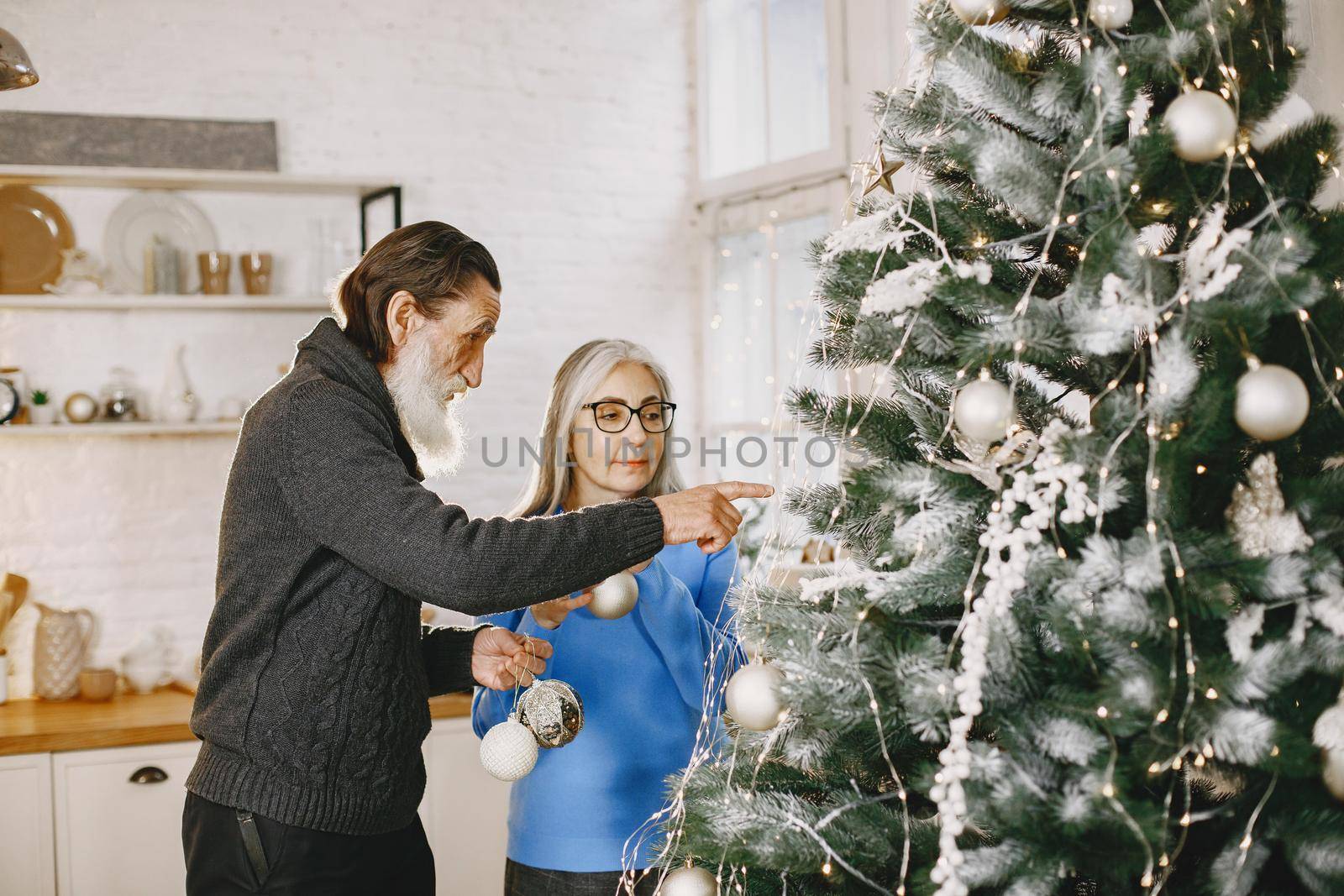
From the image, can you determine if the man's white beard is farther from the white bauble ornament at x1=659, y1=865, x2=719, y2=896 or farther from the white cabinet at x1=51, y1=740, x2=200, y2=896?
the white cabinet at x1=51, y1=740, x2=200, y2=896

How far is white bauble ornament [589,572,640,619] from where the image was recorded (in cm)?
163

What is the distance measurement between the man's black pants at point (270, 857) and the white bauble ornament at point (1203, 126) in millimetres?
1310

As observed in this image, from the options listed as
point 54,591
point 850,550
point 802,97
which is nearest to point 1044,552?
point 850,550

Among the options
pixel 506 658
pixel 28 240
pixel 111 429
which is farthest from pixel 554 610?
pixel 28 240

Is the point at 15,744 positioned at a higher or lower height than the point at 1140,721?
lower

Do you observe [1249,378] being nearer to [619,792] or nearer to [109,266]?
[619,792]

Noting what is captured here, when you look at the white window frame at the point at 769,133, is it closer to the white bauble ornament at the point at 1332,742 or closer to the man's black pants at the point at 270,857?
the man's black pants at the point at 270,857

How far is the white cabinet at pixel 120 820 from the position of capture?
2773mm

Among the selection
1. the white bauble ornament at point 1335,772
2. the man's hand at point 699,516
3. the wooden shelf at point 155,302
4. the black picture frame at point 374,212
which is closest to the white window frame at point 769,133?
the black picture frame at point 374,212

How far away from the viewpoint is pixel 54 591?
11.1ft

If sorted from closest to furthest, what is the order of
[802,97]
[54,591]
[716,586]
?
[716,586], [54,591], [802,97]

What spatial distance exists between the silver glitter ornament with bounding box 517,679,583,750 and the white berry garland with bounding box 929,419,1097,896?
77 cm

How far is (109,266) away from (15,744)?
146cm

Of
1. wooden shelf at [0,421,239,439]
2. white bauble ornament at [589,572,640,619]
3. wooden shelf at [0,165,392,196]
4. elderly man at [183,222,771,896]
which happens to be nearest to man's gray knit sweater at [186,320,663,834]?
elderly man at [183,222,771,896]
